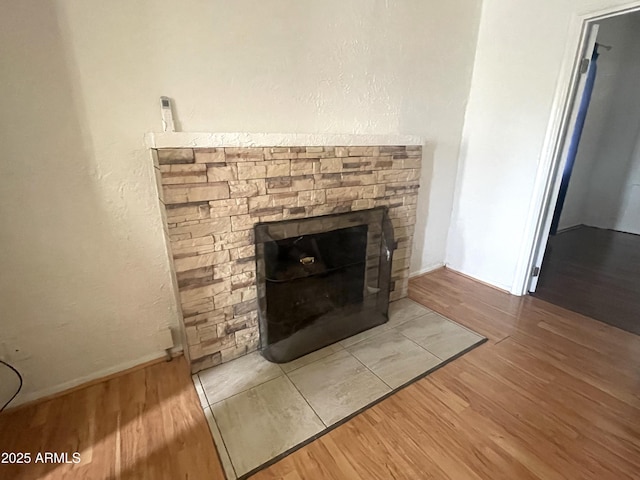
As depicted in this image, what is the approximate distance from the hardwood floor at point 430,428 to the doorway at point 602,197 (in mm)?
872

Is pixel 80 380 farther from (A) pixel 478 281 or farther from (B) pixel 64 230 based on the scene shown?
(A) pixel 478 281

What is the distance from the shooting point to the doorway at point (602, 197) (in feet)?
8.80

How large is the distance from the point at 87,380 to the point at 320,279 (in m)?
1.34

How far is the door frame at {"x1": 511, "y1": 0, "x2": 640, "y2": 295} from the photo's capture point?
2.03m

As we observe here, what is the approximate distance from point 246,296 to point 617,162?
5330 mm

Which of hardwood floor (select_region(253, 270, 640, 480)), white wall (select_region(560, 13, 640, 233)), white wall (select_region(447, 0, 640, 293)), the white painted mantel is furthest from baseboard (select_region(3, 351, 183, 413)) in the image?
white wall (select_region(560, 13, 640, 233))

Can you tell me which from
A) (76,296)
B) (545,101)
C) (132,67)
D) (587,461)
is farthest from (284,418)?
(545,101)

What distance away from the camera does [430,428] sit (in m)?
1.41

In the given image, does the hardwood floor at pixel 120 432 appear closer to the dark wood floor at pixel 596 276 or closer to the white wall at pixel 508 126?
the white wall at pixel 508 126

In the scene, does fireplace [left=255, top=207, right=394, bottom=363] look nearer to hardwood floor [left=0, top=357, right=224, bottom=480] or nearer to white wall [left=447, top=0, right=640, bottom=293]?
hardwood floor [left=0, top=357, right=224, bottom=480]

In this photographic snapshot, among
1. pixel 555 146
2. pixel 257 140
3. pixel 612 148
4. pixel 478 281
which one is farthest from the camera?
pixel 612 148

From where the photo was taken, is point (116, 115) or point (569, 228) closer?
point (116, 115)

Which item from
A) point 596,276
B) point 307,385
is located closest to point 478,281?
point 596,276

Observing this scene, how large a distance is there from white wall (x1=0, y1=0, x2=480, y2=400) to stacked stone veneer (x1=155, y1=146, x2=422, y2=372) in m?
0.22
